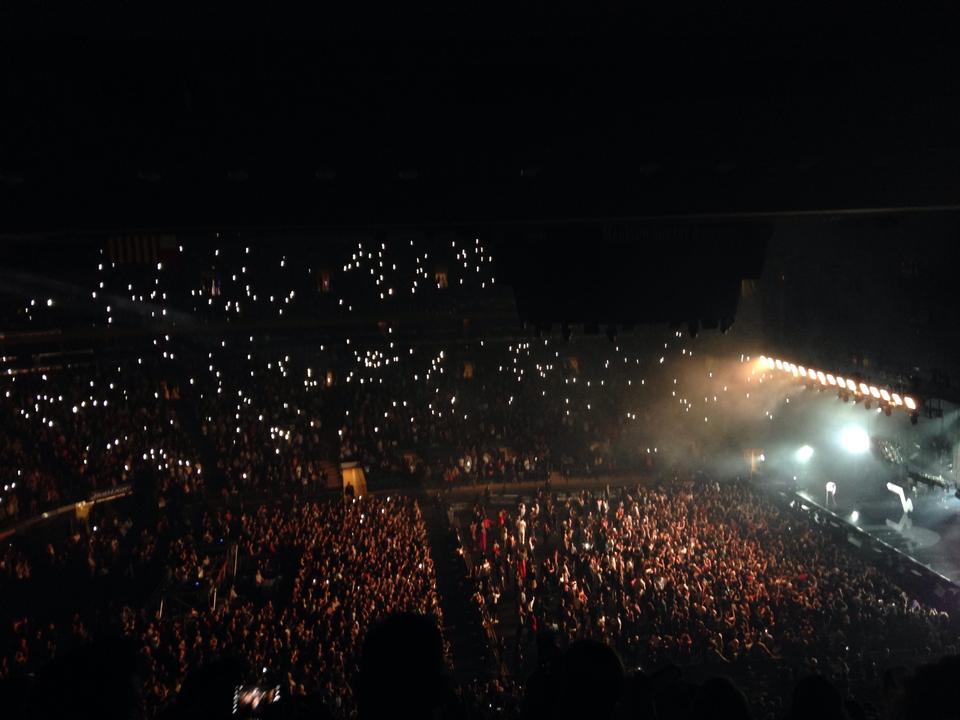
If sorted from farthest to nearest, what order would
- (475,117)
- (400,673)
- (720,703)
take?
(475,117), (720,703), (400,673)

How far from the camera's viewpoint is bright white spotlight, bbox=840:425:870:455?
21.4 m

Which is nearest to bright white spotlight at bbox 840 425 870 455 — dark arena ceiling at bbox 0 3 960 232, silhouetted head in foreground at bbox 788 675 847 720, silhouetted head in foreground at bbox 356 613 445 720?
dark arena ceiling at bbox 0 3 960 232

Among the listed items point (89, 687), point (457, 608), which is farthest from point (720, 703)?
point (457, 608)

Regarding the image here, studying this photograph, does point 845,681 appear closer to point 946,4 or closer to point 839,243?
point 946,4

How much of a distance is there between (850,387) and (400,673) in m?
18.4

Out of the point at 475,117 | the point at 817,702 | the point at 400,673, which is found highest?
the point at 475,117

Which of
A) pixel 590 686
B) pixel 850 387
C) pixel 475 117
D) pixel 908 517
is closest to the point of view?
pixel 590 686

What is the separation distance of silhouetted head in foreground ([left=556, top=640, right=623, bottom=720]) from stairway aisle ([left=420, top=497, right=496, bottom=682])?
30.5 ft

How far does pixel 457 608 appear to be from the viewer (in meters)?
14.1

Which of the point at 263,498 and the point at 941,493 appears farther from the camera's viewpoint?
the point at 263,498

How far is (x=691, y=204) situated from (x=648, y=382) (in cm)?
2616

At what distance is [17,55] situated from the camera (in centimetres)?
277

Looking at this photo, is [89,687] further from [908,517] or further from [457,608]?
[908,517]

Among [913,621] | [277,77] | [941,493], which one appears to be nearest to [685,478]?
[941,493]
